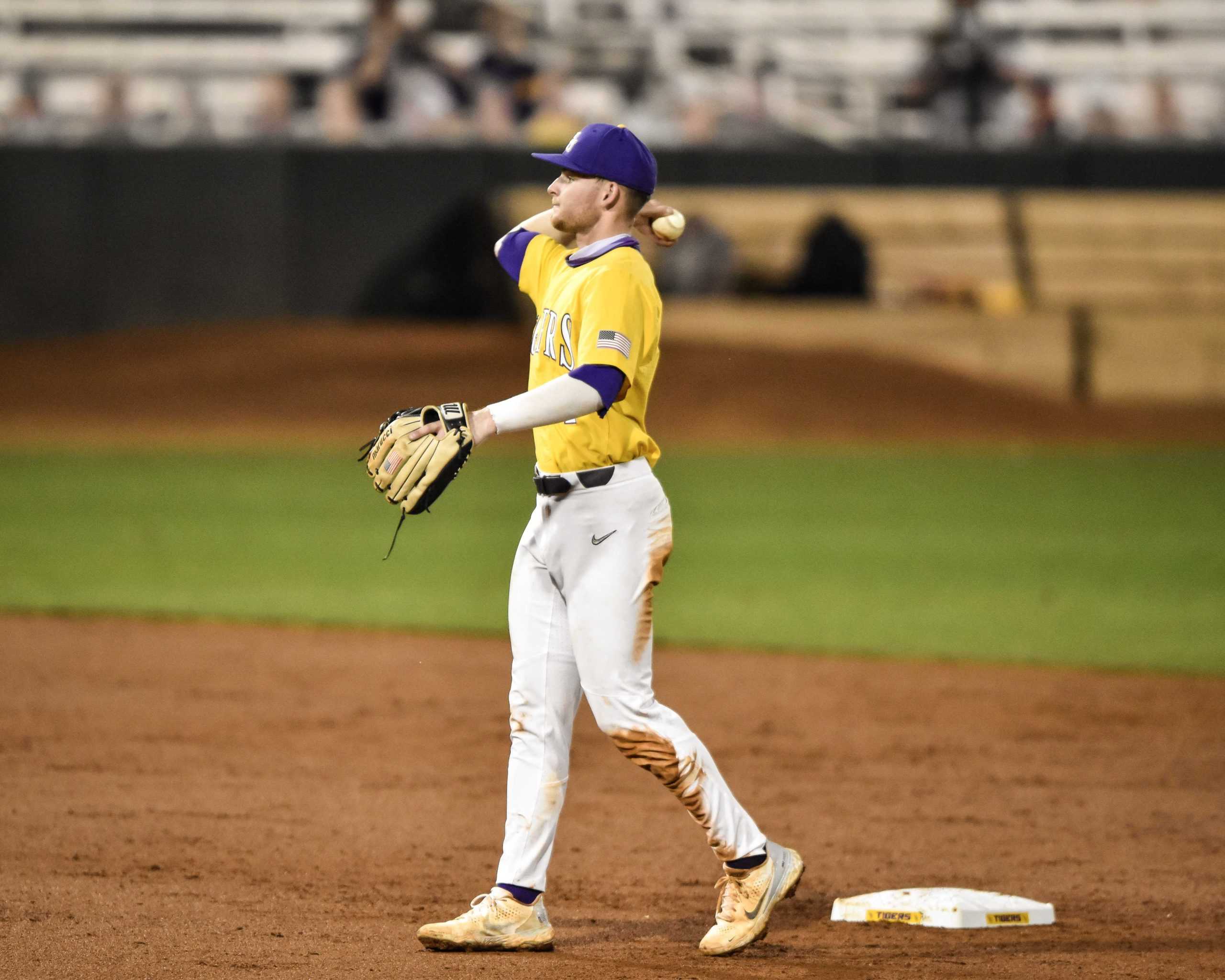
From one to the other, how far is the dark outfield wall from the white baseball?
14724 mm

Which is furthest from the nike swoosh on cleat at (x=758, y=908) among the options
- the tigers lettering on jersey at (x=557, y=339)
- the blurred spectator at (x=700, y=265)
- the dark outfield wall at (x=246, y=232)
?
the dark outfield wall at (x=246, y=232)

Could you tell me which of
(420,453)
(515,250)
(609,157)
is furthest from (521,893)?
(609,157)

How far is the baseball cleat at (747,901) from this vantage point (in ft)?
13.5

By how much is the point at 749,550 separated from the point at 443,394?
19.9 feet

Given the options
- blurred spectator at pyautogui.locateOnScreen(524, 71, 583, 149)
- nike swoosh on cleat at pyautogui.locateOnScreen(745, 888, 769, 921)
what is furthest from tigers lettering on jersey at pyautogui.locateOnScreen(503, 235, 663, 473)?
blurred spectator at pyautogui.locateOnScreen(524, 71, 583, 149)

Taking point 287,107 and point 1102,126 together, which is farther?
point 1102,126

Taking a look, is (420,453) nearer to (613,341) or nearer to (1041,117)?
(613,341)

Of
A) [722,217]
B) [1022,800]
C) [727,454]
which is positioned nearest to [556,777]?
[1022,800]

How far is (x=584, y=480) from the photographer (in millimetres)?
4043

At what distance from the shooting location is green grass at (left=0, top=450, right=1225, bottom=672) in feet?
29.8

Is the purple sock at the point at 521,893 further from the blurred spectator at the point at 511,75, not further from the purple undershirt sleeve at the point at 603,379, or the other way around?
the blurred spectator at the point at 511,75

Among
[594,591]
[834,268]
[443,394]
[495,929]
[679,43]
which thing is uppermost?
[679,43]

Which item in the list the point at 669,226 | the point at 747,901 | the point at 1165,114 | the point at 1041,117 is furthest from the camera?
the point at 1165,114

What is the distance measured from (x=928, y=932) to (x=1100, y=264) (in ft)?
57.1
